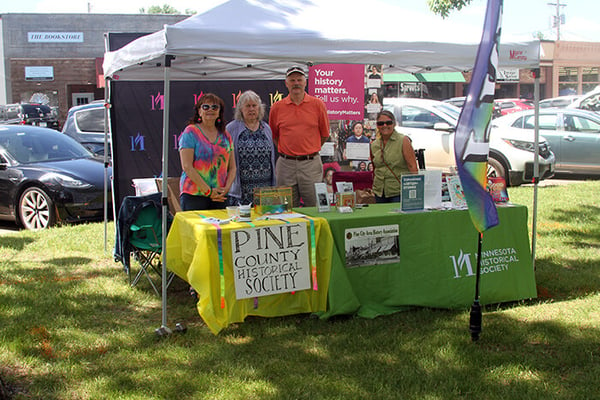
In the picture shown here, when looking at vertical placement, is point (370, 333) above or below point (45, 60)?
below

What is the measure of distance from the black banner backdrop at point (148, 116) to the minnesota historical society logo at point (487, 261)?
428 cm

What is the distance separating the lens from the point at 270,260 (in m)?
4.79

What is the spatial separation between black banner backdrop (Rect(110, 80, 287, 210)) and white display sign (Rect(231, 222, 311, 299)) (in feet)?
12.6

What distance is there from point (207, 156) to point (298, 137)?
113 cm

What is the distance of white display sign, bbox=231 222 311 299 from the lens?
4.69 metres

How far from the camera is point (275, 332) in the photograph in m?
4.76

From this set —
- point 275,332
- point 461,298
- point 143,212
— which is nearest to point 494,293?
point 461,298

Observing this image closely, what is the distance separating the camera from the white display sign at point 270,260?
4688 millimetres

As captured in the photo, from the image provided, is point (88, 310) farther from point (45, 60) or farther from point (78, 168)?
point (45, 60)

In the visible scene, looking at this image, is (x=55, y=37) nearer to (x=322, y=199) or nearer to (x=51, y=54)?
(x=51, y=54)

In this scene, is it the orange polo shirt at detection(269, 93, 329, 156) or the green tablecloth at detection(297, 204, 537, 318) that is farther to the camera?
the orange polo shirt at detection(269, 93, 329, 156)

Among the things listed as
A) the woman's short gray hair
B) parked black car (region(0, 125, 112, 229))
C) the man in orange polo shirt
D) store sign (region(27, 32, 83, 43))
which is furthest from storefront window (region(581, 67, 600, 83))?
the woman's short gray hair

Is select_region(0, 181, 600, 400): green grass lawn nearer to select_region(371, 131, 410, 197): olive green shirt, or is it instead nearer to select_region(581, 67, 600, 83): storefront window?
select_region(371, 131, 410, 197): olive green shirt

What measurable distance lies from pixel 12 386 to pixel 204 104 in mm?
2677
